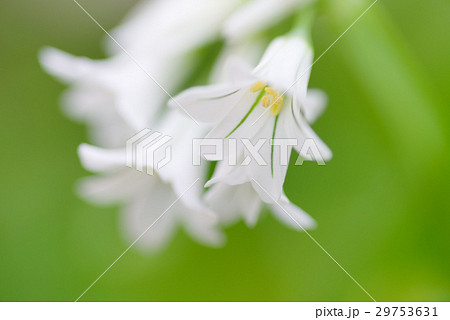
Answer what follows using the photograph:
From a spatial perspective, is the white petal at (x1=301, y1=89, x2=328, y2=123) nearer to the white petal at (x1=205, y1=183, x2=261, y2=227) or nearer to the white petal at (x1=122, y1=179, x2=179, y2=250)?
the white petal at (x1=205, y1=183, x2=261, y2=227)

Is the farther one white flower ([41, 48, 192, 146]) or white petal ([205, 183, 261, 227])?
white flower ([41, 48, 192, 146])

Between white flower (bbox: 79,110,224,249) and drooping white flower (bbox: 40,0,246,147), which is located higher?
drooping white flower (bbox: 40,0,246,147)

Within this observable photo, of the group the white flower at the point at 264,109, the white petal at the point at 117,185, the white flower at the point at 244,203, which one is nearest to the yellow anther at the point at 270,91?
the white flower at the point at 264,109

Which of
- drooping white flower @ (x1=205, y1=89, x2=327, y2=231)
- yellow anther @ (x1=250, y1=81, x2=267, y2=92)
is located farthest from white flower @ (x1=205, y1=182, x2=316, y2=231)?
yellow anther @ (x1=250, y1=81, x2=267, y2=92)

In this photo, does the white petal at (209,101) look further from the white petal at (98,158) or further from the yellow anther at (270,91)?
the white petal at (98,158)
